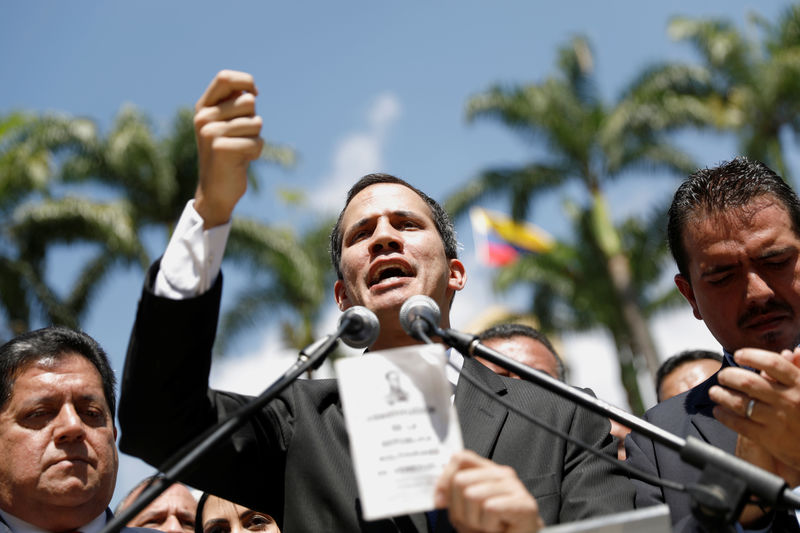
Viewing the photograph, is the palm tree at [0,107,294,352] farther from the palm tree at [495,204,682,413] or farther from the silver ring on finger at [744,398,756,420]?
the silver ring on finger at [744,398,756,420]

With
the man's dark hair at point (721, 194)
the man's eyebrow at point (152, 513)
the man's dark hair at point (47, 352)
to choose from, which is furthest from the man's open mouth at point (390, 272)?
the man's eyebrow at point (152, 513)

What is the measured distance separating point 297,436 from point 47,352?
1.50 metres

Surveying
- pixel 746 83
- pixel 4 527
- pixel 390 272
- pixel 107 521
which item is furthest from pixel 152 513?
pixel 746 83

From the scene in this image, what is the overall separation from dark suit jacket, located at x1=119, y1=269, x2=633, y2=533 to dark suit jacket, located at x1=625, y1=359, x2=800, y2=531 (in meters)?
0.16

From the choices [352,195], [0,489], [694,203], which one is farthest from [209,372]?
[694,203]

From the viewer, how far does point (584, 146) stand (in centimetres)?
2195

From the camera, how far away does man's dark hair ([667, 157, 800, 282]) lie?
323 cm

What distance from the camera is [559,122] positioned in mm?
21891

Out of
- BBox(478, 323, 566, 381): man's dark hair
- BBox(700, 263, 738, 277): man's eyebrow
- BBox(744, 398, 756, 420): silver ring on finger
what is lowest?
BBox(478, 323, 566, 381): man's dark hair

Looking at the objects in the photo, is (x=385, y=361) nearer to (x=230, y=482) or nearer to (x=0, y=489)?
(x=230, y=482)

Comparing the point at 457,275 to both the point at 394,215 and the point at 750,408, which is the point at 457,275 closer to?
the point at 394,215

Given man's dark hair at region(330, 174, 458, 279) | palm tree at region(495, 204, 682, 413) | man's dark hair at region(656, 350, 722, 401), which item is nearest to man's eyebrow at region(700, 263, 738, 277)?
man's dark hair at region(330, 174, 458, 279)

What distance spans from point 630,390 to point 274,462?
73.4ft

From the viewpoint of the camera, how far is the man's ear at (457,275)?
3.78 m
